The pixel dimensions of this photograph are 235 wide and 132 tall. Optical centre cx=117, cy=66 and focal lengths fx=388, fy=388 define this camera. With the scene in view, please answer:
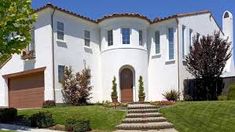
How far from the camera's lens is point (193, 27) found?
30734 mm

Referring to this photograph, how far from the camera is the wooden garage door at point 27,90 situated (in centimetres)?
2720

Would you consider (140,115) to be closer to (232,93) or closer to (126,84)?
(232,93)

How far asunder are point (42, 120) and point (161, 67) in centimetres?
1200

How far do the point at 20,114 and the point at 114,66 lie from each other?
8426 millimetres

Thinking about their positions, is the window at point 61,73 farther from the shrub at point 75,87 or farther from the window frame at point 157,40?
the window frame at point 157,40

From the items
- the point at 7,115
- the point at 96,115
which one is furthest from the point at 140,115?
the point at 7,115

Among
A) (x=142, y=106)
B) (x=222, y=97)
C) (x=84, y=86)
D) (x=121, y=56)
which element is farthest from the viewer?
(x=121, y=56)

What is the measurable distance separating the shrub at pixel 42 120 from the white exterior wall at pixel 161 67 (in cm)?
1109

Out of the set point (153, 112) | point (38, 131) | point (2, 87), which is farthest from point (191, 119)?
point (2, 87)

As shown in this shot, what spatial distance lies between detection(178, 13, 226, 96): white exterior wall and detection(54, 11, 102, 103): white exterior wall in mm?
6207

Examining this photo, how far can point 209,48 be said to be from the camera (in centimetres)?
2625

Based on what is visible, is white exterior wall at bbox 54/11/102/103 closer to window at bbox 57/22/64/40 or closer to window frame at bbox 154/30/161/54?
window at bbox 57/22/64/40

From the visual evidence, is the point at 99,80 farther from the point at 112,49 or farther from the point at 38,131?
the point at 38,131

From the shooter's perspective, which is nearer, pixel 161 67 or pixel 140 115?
pixel 140 115
